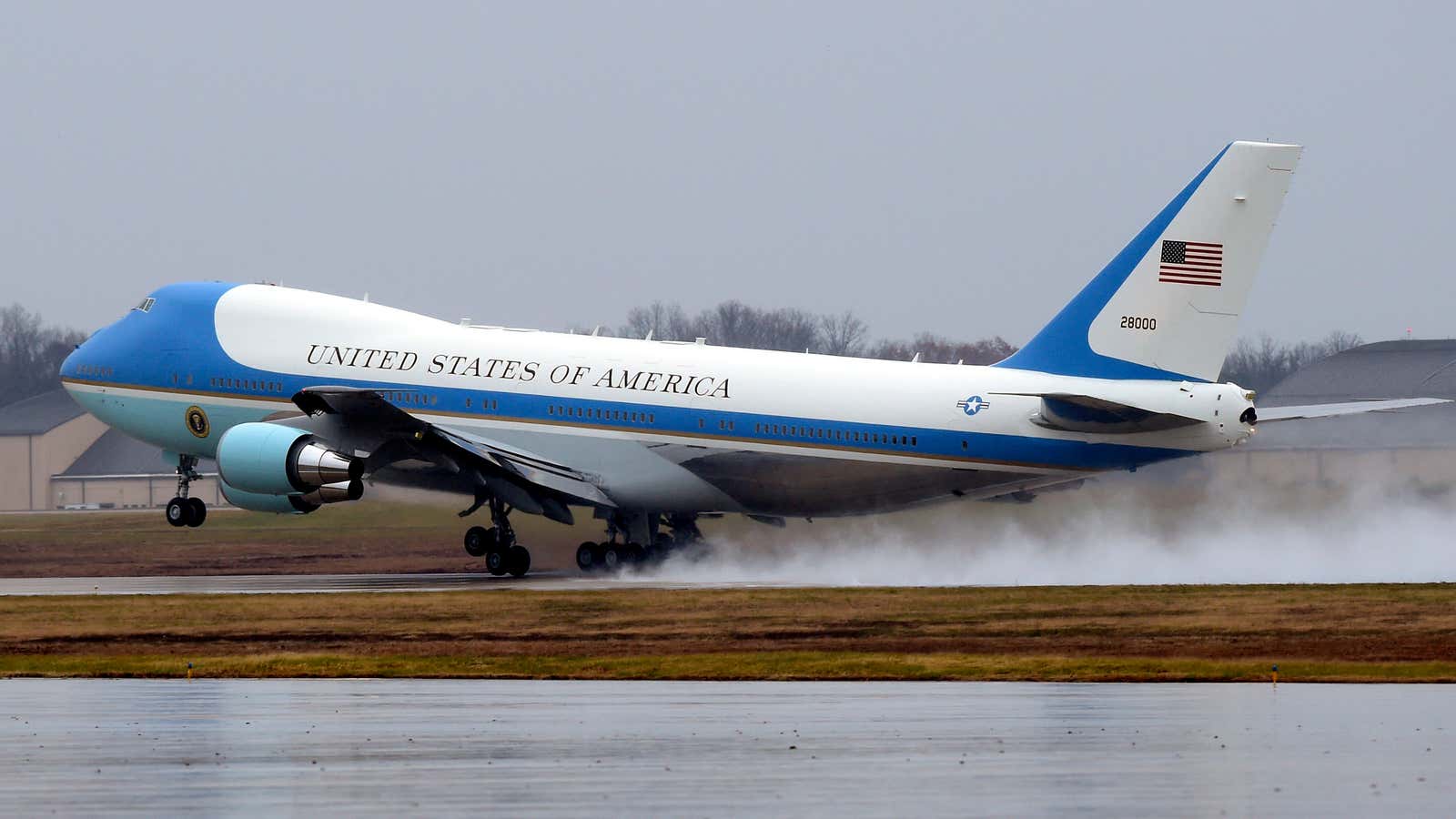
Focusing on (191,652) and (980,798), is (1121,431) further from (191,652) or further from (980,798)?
(980,798)

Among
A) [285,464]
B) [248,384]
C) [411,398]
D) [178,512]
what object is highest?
[248,384]

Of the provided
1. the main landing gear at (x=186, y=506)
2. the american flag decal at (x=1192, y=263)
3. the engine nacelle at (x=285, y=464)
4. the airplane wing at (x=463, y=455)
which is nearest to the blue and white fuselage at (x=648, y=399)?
the airplane wing at (x=463, y=455)

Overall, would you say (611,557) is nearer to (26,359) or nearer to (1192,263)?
(1192,263)

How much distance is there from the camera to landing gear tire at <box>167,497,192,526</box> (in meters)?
44.6

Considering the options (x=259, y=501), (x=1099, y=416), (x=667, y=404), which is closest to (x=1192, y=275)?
(x=1099, y=416)

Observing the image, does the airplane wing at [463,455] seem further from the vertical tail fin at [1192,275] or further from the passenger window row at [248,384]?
the vertical tail fin at [1192,275]

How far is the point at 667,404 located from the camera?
40906mm

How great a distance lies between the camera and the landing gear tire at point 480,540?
42.1 m

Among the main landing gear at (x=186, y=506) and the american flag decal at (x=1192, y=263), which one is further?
the main landing gear at (x=186, y=506)

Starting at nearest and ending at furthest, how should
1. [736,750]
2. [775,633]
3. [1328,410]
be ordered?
[736,750]
[775,633]
[1328,410]

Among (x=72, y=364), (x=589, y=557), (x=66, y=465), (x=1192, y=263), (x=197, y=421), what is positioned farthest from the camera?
(x=66, y=465)

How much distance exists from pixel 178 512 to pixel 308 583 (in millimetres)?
4787

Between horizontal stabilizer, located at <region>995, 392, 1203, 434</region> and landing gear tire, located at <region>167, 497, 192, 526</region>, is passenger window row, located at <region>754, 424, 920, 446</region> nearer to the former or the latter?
horizontal stabilizer, located at <region>995, 392, 1203, 434</region>

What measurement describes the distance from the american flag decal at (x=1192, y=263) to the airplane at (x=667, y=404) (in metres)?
0.03
